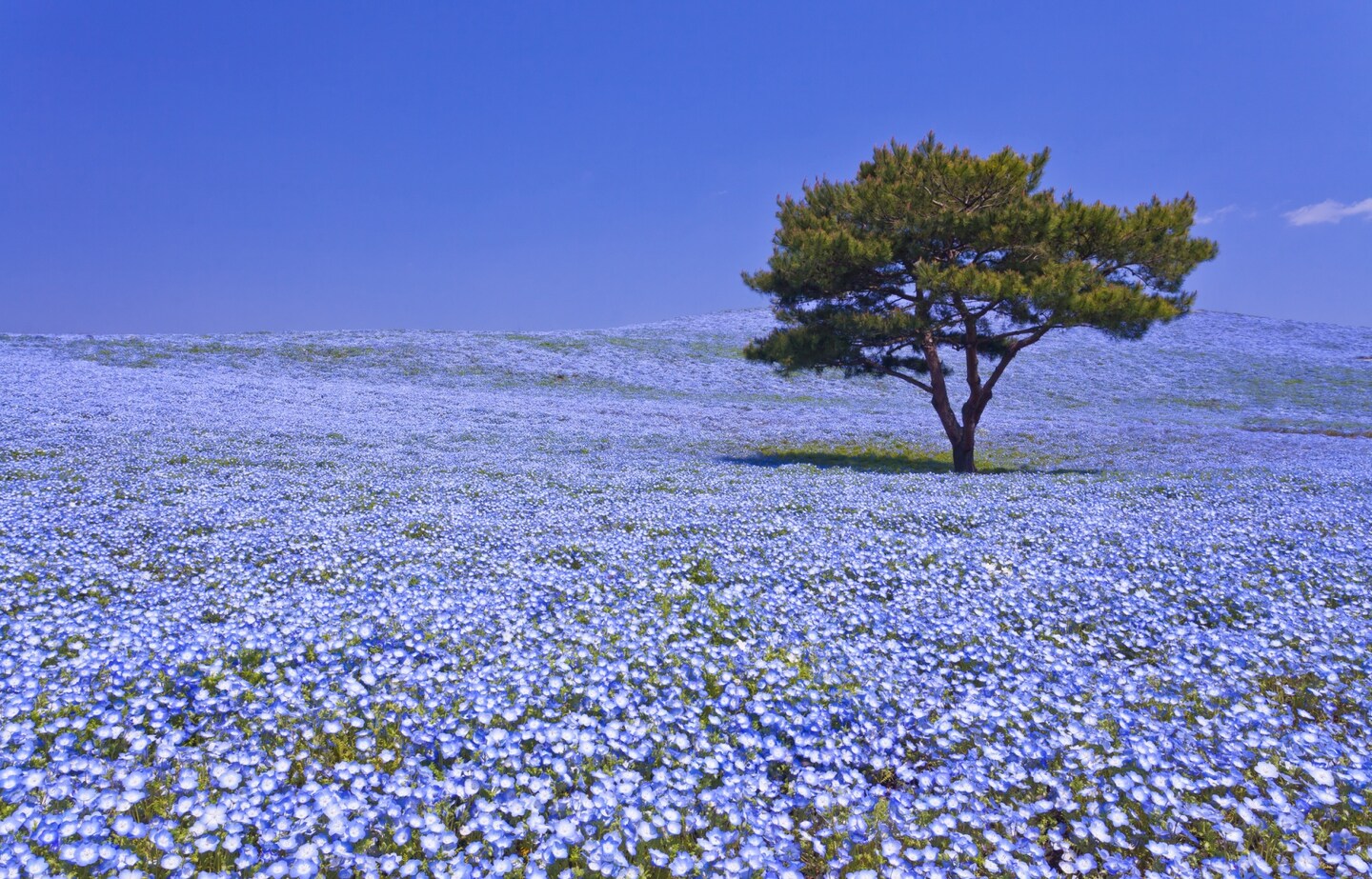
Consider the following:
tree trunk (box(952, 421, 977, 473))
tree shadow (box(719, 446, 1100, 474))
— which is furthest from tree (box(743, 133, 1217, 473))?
tree shadow (box(719, 446, 1100, 474))

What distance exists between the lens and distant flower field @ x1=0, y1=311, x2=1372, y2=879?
4.10m

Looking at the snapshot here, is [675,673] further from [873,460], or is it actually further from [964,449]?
[873,460]

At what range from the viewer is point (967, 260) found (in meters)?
21.6

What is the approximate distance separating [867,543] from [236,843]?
26.4ft

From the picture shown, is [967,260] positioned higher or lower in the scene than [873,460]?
higher

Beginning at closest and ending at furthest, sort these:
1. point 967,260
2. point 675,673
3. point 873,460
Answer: point 675,673 < point 967,260 < point 873,460

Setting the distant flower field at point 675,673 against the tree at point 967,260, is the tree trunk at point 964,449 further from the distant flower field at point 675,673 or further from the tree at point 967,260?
the distant flower field at point 675,673

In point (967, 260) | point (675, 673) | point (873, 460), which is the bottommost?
point (873, 460)

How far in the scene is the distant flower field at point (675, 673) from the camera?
410cm

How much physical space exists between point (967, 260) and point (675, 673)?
62.8 feet

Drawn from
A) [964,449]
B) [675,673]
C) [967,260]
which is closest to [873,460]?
[964,449]

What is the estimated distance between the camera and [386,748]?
16.1 ft

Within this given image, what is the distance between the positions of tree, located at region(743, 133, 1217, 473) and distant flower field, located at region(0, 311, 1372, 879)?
5.86 m

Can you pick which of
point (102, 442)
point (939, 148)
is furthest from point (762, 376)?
point (102, 442)
